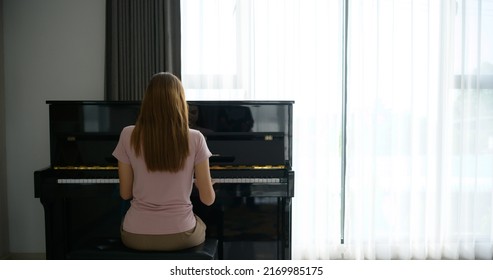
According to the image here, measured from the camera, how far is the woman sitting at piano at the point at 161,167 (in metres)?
1.91

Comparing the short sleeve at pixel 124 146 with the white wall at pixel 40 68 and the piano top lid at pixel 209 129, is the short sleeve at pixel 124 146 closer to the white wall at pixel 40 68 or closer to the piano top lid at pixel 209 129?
the piano top lid at pixel 209 129

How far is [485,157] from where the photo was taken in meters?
3.44

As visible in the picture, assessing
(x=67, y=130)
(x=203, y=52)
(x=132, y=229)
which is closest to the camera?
(x=132, y=229)

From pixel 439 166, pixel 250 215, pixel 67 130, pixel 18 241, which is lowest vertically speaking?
pixel 18 241

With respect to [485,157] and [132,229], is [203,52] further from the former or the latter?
[485,157]

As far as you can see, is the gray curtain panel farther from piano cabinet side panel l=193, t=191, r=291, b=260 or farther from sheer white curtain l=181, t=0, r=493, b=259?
piano cabinet side panel l=193, t=191, r=291, b=260

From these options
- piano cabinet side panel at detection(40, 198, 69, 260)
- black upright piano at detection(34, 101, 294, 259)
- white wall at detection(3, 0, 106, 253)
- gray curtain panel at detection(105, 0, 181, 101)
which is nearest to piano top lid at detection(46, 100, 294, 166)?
black upright piano at detection(34, 101, 294, 259)

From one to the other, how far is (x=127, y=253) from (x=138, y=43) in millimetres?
1730

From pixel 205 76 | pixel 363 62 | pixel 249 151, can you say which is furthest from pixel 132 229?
pixel 363 62

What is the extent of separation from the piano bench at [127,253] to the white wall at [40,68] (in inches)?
58.5

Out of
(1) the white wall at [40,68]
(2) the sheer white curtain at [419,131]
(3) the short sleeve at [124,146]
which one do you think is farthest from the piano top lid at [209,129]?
(3) the short sleeve at [124,146]

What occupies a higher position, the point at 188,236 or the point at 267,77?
the point at 267,77

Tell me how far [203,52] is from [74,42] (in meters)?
0.94

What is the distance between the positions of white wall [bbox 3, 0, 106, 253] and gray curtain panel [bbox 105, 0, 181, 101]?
0.14 metres
